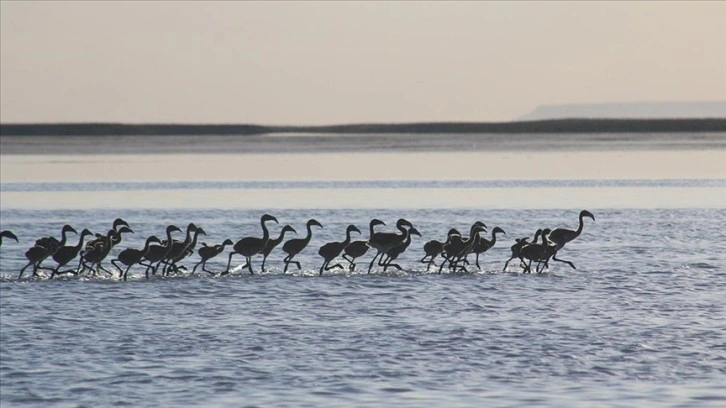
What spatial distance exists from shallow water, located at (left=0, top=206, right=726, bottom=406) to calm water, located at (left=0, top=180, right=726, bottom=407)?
32 millimetres

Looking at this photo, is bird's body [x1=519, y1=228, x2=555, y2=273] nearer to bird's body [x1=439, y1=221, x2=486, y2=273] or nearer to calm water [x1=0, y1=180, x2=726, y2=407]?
calm water [x1=0, y1=180, x2=726, y2=407]

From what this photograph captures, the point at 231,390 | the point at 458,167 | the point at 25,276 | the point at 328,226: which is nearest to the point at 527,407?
the point at 231,390

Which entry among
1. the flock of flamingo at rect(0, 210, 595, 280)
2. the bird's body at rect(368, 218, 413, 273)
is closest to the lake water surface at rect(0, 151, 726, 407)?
the flock of flamingo at rect(0, 210, 595, 280)

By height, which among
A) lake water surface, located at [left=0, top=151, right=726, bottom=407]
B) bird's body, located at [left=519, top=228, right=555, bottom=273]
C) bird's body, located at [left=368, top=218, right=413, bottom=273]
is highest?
bird's body, located at [left=368, top=218, right=413, bottom=273]

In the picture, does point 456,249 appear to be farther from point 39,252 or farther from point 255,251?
point 39,252

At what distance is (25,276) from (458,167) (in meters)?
62.8

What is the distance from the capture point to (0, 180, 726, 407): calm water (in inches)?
549

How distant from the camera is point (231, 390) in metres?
14.1

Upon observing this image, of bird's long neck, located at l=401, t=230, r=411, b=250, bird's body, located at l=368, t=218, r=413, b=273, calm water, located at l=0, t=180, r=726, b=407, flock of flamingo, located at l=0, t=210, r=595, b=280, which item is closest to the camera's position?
calm water, located at l=0, t=180, r=726, b=407

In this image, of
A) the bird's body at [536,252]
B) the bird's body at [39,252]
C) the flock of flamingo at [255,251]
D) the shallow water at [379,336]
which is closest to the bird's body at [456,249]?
the flock of flamingo at [255,251]

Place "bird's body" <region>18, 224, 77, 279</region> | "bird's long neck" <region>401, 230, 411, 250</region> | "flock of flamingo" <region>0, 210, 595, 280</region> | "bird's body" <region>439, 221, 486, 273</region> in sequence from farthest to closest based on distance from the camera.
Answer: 1. "bird's long neck" <region>401, 230, 411, 250</region>
2. "bird's body" <region>439, 221, 486, 273</region>
3. "flock of flamingo" <region>0, 210, 595, 280</region>
4. "bird's body" <region>18, 224, 77, 279</region>

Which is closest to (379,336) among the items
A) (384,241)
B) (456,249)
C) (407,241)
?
(456,249)

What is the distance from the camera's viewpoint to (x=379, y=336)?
683 inches

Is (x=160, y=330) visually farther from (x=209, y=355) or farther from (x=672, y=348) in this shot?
(x=672, y=348)
